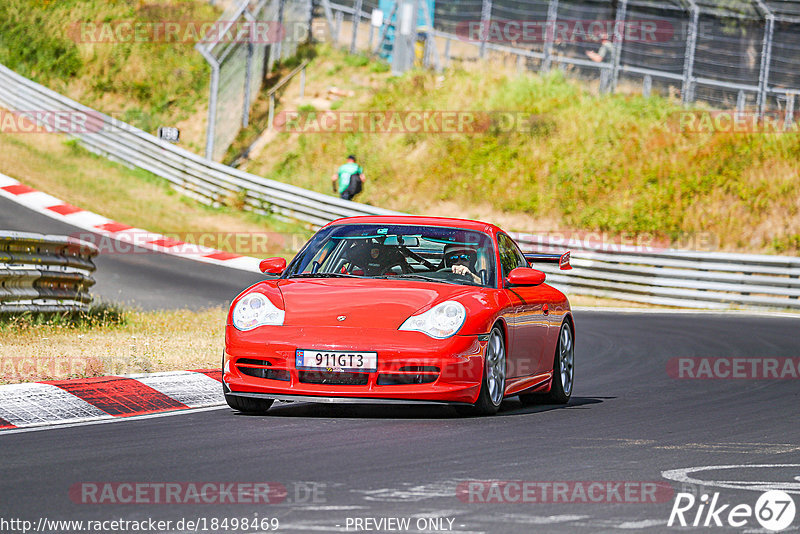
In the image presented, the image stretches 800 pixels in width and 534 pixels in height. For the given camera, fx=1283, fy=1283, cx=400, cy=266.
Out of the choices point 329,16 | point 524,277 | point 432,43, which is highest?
point 329,16

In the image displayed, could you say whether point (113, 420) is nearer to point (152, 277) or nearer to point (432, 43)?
point (152, 277)

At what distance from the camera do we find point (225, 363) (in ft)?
27.7

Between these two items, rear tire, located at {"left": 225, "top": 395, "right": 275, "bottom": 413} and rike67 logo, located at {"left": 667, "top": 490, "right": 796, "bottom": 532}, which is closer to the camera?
rike67 logo, located at {"left": 667, "top": 490, "right": 796, "bottom": 532}

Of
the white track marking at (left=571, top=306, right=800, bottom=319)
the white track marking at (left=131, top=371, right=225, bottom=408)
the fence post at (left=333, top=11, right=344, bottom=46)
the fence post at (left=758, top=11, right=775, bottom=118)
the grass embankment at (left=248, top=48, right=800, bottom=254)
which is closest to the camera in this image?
the white track marking at (left=131, top=371, right=225, bottom=408)

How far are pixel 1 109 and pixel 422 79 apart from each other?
11663mm

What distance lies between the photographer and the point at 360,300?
836 cm

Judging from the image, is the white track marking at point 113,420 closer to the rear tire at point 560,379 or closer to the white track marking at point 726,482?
the rear tire at point 560,379

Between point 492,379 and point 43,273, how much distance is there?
21.3 ft

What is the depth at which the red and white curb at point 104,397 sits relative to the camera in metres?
7.88

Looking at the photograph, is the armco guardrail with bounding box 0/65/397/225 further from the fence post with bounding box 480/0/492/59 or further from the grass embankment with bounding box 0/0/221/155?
the fence post with bounding box 480/0/492/59

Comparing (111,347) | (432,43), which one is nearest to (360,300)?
(111,347)

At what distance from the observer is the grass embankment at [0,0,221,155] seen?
38.5 m

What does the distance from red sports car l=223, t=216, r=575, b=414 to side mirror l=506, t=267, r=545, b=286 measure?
0.01 m

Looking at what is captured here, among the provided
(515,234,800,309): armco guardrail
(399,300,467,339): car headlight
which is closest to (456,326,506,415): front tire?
(399,300,467,339): car headlight
